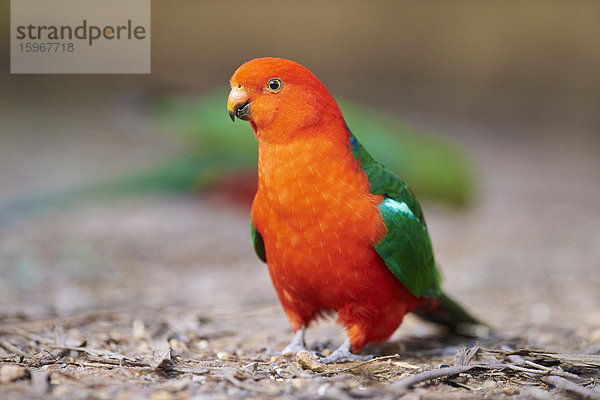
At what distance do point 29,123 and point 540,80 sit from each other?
32.9ft

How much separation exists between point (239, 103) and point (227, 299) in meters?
2.13

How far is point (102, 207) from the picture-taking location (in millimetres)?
6586

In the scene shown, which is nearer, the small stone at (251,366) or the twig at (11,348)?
the small stone at (251,366)

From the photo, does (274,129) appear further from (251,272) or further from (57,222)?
(57,222)

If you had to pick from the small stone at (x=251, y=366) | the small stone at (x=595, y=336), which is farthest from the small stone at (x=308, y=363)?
the small stone at (x=595, y=336)

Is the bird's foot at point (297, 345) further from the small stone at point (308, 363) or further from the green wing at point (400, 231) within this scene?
the green wing at point (400, 231)

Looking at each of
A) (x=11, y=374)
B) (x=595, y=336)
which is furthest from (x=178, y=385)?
(x=595, y=336)

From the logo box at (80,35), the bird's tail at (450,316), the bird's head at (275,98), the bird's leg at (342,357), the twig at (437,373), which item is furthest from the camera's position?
the logo box at (80,35)

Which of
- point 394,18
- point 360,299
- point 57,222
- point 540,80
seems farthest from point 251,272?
point 540,80

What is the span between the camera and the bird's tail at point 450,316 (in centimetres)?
315

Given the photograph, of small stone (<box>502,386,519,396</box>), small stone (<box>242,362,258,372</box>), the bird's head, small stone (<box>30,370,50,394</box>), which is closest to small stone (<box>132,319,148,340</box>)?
small stone (<box>242,362,258,372</box>)

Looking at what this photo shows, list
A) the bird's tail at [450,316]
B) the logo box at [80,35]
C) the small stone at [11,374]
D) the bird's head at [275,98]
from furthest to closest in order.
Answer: the logo box at [80,35] → the bird's tail at [450,316] → the bird's head at [275,98] → the small stone at [11,374]

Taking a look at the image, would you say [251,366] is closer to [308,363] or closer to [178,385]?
[308,363]

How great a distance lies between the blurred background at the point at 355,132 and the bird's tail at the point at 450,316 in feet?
1.03
